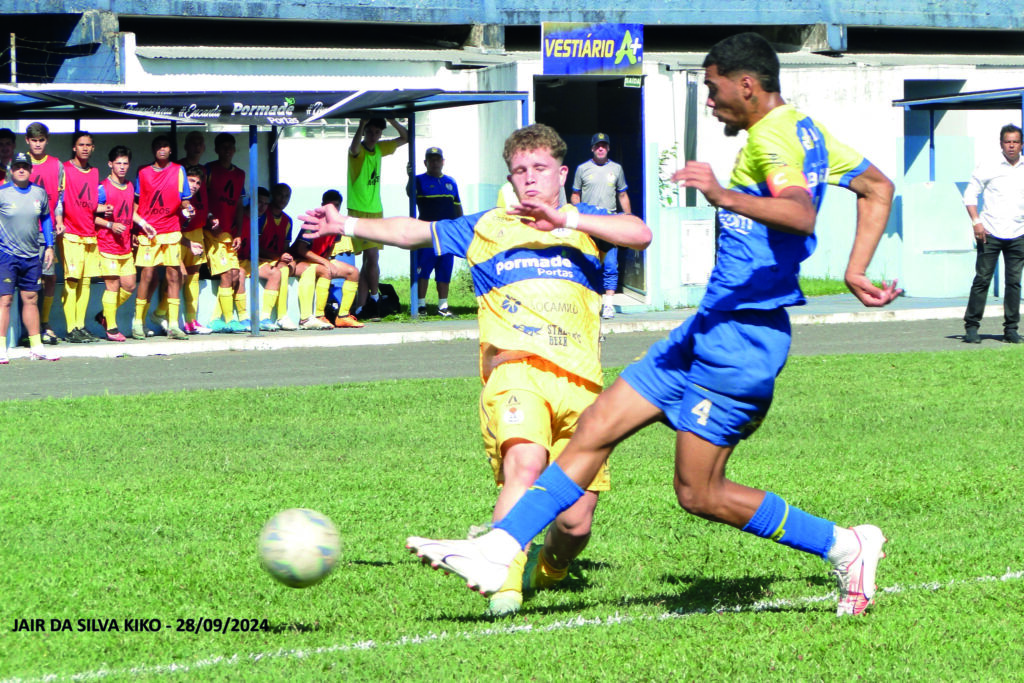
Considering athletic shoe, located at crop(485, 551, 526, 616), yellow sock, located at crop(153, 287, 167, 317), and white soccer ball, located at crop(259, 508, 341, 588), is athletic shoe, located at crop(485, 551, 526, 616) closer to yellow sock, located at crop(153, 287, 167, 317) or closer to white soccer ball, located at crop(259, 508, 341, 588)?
white soccer ball, located at crop(259, 508, 341, 588)

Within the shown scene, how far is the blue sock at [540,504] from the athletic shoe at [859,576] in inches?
41.9

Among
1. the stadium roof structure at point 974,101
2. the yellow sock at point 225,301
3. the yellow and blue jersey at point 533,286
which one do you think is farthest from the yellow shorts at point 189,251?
the yellow and blue jersey at point 533,286

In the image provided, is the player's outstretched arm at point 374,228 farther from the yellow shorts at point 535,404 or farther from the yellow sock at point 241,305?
the yellow sock at point 241,305

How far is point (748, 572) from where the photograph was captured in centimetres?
607

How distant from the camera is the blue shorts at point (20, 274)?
47.9 ft

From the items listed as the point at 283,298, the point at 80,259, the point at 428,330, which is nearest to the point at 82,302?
the point at 80,259

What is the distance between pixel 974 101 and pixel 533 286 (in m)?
17.9

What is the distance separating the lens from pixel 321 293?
17.5 meters

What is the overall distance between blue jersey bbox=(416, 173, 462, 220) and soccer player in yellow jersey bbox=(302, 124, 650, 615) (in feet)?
42.1

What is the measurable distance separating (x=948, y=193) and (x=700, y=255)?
3998 mm

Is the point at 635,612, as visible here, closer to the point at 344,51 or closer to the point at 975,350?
the point at 975,350

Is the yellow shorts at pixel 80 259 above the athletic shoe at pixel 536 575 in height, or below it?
above

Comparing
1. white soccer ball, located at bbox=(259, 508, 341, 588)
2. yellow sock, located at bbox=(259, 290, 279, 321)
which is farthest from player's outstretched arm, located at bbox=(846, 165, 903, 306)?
yellow sock, located at bbox=(259, 290, 279, 321)

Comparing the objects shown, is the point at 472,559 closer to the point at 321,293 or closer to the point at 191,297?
the point at 191,297
